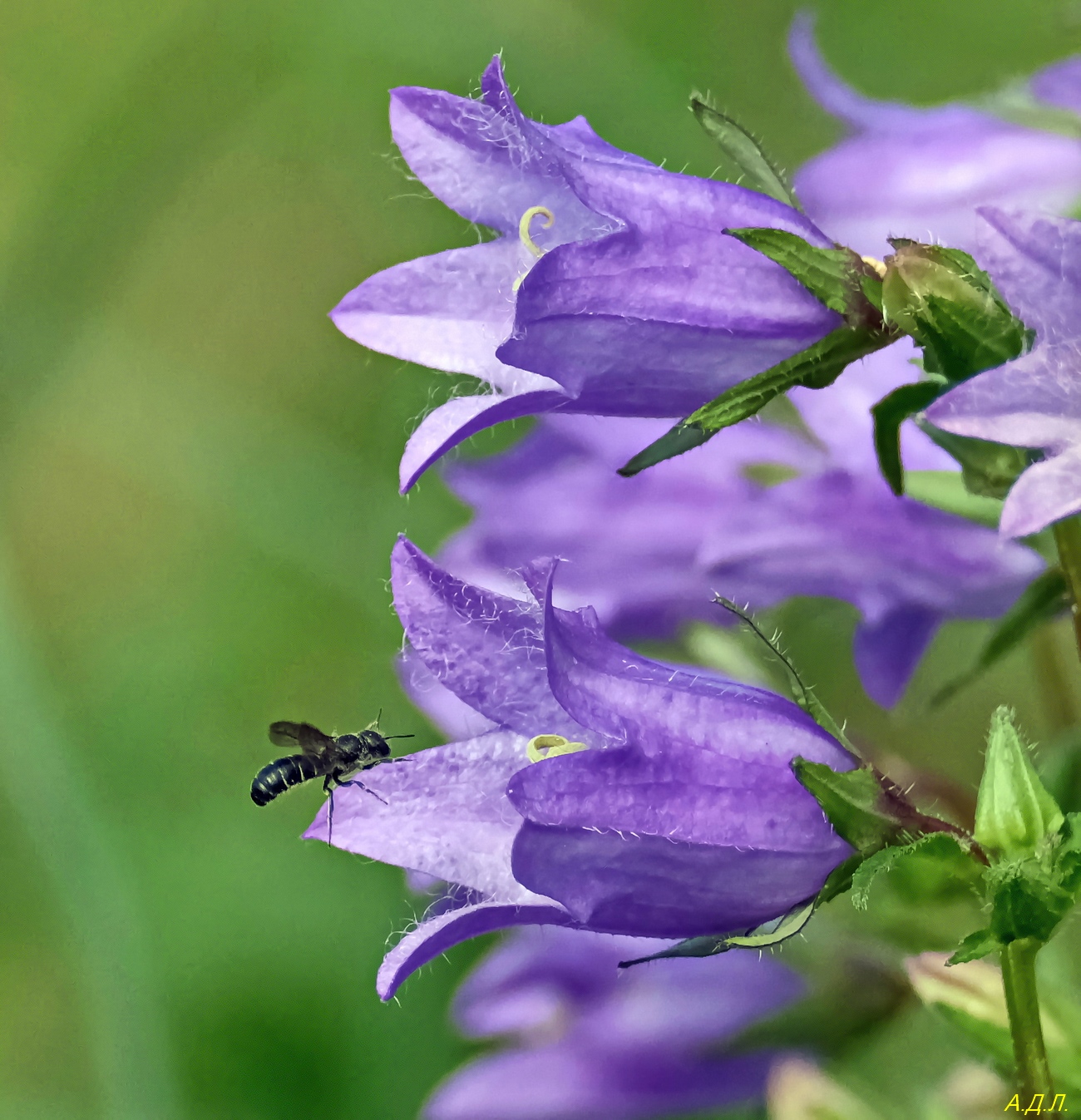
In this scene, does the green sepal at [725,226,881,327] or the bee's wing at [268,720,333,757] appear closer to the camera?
the green sepal at [725,226,881,327]

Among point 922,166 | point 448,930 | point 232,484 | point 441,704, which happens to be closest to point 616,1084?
point 441,704

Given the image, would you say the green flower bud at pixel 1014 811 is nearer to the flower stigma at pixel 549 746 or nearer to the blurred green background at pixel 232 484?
the flower stigma at pixel 549 746

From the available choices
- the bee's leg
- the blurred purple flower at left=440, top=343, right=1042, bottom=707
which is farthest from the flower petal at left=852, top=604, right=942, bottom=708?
the bee's leg

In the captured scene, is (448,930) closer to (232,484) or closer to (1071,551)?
(1071,551)

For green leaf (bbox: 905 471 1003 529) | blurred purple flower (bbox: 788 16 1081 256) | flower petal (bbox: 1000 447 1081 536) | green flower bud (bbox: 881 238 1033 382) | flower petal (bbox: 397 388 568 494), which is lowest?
flower petal (bbox: 1000 447 1081 536)

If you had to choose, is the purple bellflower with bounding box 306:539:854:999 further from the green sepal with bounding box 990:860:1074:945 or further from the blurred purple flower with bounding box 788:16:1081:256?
the blurred purple flower with bounding box 788:16:1081:256

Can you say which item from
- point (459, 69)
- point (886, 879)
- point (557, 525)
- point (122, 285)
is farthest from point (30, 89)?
point (886, 879)
